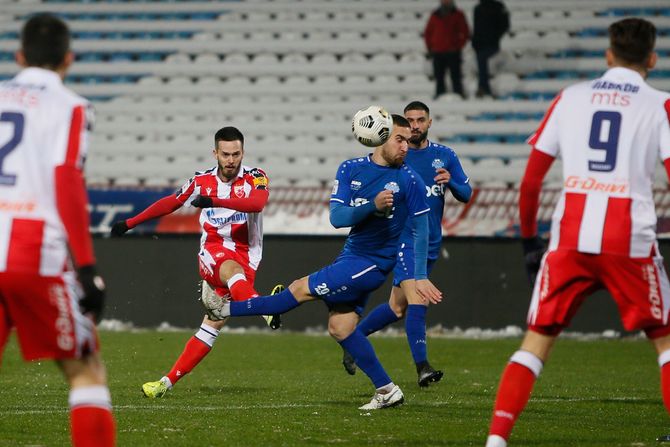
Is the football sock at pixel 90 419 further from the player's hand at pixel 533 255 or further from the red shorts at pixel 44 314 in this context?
the player's hand at pixel 533 255

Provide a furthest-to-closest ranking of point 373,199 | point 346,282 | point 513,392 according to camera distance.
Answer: point 373,199
point 346,282
point 513,392

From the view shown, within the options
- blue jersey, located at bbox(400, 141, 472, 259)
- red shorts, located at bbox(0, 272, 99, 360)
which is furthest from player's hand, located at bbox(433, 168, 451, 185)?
red shorts, located at bbox(0, 272, 99, 360)

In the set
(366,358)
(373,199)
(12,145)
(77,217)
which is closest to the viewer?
(77,217)

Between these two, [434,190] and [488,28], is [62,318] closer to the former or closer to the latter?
[434,190]

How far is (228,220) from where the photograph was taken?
991 cm

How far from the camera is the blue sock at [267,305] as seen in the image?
8.39m

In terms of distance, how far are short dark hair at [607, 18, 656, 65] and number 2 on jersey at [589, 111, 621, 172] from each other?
335mm

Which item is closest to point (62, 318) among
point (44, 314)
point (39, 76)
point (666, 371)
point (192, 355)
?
point (44, 314)

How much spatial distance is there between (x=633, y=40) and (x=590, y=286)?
1.15 m

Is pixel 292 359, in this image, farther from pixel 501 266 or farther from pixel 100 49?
pixel 100 49

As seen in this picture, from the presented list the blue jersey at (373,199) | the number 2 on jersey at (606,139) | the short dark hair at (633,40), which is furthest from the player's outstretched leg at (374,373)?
the short dark hair at (633,40)

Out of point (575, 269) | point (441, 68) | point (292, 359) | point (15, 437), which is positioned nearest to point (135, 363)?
point (292, 359)

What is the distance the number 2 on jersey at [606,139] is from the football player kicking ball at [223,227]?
12.9 ft

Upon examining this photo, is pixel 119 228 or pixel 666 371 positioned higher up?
pixel 119 228
